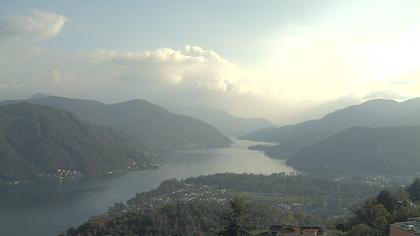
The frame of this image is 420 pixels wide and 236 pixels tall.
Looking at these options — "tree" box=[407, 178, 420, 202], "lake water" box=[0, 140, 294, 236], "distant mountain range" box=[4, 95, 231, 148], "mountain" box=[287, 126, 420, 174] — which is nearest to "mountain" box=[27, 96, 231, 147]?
"distant mountain range" box=[4, 95, 231, 148]

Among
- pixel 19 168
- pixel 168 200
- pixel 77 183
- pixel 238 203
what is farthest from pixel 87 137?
pixel 238 203

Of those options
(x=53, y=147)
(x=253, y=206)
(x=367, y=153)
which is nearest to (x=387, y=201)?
(x=253, y=206)

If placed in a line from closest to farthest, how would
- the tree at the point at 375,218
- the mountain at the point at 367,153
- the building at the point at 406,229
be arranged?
the building at the point at 406,229 < the tree at the point at 375,218 < the mountain at the point at 367,153

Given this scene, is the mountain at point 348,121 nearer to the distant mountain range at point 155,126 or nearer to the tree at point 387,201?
the distant mountain range at point 155,126

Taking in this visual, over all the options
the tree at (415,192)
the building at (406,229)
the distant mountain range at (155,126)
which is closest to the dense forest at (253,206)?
the tree at (415,192)

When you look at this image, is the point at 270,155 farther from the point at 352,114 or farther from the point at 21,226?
the point at 21,226
